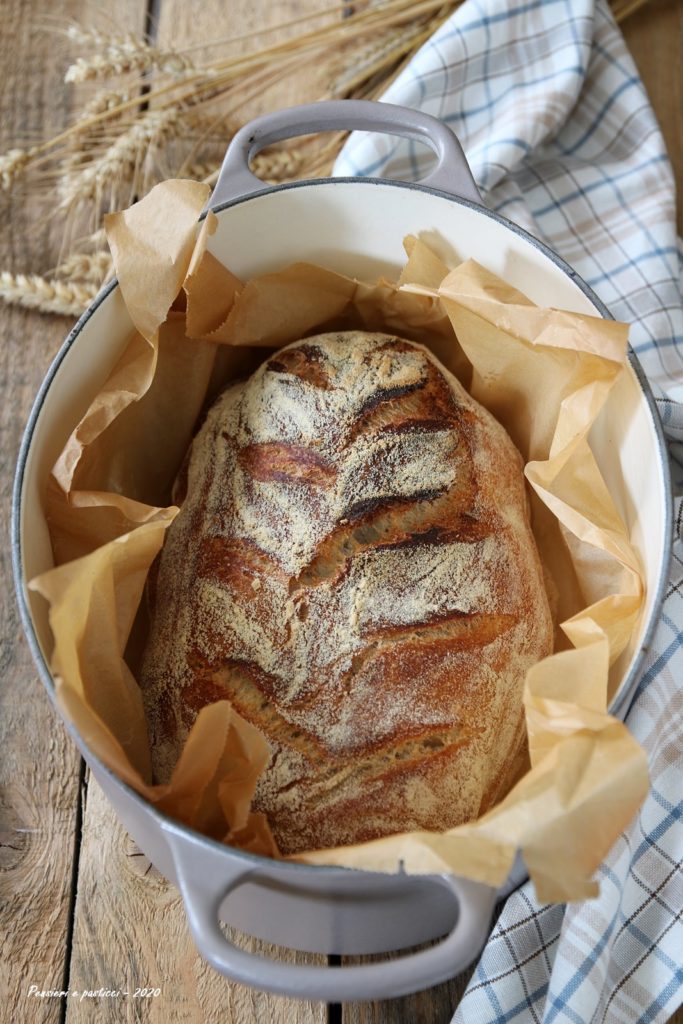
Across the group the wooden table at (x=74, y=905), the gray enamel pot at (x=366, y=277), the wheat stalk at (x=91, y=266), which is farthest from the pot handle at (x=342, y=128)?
the wooden table at (x=74, y=905)

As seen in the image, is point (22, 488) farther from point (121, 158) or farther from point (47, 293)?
point (121, 158)

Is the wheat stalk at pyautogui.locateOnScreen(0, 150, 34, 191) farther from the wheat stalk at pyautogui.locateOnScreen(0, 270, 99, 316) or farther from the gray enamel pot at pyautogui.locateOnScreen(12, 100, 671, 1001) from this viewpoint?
the gray enamel pot at pyautogui.locateOnScreen(12, 100, 671, 1001)

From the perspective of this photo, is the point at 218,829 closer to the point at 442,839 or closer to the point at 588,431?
the point at 442,839

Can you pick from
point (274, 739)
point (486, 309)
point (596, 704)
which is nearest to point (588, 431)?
point (486, 309)

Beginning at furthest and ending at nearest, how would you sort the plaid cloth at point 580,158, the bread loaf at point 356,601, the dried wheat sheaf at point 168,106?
the dried wheat sheaf at point 168,106 < the plaid cloth at point 580,158 < the bread loaf at point 356,601

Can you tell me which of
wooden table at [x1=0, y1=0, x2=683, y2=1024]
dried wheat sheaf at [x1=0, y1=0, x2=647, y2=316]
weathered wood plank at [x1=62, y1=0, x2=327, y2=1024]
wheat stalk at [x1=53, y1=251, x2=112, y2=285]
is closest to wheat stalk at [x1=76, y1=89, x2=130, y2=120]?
dried wheat sheaf at [x1=0, y1=0, x2=647, y2=316]

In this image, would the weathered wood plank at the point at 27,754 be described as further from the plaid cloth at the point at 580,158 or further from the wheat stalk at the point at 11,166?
the plaid cloth at the point at 580,158

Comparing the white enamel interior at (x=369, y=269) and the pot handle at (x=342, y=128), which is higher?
the pot handle at (x=342, y=128)

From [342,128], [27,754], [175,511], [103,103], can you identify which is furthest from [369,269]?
[27,754]
